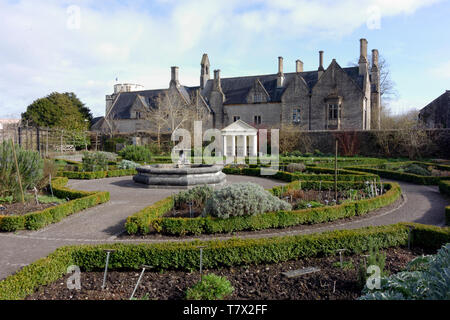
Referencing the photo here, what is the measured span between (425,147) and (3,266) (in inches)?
1250

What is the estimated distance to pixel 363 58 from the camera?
3794 cm

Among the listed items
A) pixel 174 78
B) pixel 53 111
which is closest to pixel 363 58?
pixel 174 78

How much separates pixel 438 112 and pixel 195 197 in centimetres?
5084

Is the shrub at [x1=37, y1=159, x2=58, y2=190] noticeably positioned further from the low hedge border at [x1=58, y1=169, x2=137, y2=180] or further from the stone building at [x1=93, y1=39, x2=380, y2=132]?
the stone building at [x1=93, y1=39, x2=380, y2=132]

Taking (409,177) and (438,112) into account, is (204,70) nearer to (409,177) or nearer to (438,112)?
(438,112)

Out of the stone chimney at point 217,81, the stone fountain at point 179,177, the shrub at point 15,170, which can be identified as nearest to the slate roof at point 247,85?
the stone chimney at point 217,81

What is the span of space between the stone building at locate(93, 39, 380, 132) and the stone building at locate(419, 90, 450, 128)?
12852mm

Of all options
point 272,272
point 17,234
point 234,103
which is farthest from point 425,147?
point 17,234

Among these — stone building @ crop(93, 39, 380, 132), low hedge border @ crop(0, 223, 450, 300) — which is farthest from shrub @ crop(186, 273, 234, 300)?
stone building @ crop(93, 39, 380, 132)

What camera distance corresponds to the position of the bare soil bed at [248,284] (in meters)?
4.90

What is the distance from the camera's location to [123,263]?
19.7ft

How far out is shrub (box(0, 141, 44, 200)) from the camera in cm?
1118
